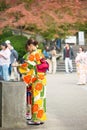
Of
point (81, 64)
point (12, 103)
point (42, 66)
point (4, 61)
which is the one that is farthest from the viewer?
point (81, 64)

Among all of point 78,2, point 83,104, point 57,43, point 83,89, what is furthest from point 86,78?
point 57,43

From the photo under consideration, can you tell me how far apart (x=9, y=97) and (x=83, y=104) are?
4.22 m

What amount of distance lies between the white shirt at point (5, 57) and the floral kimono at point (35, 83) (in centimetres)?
763

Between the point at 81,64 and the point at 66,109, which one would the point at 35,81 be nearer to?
the point at 66,109

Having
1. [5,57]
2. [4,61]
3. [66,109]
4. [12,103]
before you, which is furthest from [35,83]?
[4,61]

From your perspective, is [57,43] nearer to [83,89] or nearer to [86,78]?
[86,78]

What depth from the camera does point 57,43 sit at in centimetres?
4359

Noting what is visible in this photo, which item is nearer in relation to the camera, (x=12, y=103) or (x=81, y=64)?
(x=12, y=103)

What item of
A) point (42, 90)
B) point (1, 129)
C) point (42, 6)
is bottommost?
point (1, 129)

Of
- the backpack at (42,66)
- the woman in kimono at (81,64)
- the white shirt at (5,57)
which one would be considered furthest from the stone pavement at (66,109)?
the woman in kimono at (81,64)

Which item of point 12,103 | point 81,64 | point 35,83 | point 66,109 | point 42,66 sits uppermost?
point 81,64

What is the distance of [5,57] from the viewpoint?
A: 17.8 m

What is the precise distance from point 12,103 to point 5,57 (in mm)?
8202

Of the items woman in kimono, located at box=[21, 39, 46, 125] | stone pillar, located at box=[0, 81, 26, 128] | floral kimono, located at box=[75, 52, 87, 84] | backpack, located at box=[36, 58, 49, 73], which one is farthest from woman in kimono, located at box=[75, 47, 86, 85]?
stone pillar, located at box=[0, 81, 26, 128]
